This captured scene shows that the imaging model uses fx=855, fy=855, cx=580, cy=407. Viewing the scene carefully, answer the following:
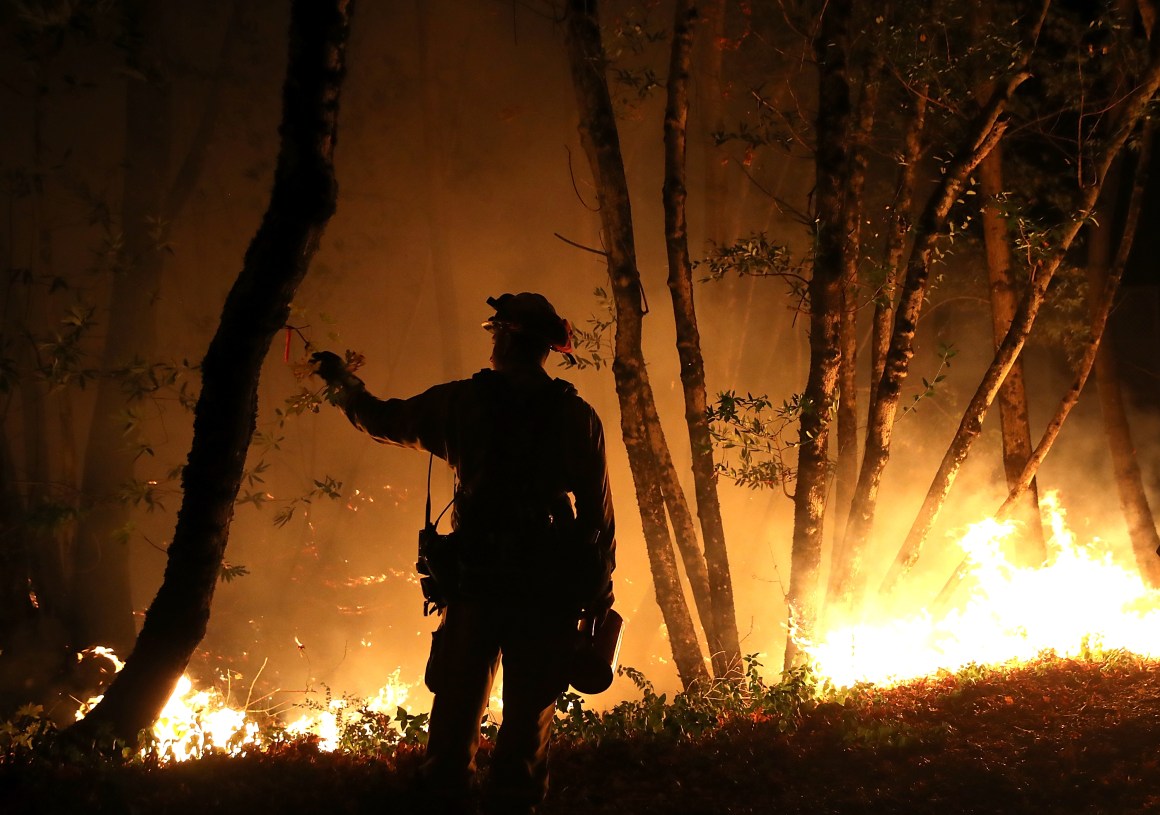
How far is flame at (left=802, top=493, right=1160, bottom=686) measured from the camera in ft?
24.0

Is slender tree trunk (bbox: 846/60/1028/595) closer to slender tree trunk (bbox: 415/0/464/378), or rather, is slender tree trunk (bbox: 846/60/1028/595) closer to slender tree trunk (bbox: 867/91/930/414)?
slender tree trunk (bbox: 867/91/930/414)

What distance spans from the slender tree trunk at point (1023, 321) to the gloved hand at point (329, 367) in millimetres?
5389

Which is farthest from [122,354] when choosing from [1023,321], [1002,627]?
[1002,627]

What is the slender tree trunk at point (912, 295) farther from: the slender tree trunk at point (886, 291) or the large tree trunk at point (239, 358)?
the large tree trunk at point (239, 358)

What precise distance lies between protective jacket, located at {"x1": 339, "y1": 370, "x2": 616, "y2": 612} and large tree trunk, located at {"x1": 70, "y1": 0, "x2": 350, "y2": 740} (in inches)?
41.2

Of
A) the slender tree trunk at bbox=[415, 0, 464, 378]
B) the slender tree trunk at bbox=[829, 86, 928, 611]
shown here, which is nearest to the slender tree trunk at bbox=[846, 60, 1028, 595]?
the slender tree trunk at bbox=[829, 86, 928, 611]

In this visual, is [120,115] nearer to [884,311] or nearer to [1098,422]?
[884,311]

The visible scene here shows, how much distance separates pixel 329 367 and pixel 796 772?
3198mm

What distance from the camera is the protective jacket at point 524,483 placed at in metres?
3.56

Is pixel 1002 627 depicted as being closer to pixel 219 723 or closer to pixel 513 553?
pixel 513 553

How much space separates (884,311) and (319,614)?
8.63m

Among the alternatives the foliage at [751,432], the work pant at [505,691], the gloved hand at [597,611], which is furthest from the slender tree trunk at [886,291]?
the work pant at [505,691]

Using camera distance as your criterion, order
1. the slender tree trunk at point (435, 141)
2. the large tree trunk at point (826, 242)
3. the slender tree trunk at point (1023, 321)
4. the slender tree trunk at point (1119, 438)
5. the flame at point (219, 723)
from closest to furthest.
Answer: the flame at point (219, 723) → the large tree trunk at point (826, 242) → the slender tree trunk at point (1023, 321) → the slender tree trunk at point (1119, 438) → the slender tree trunk at point (435, 141)

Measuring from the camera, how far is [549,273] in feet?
39.5
